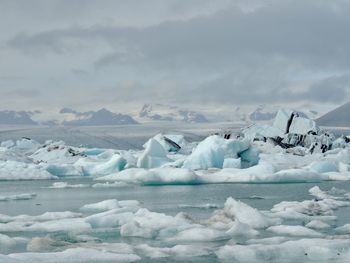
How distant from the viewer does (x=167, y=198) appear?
68.9 feet

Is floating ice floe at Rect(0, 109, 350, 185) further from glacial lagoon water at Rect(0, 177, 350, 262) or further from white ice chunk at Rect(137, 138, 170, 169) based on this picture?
glacial lagoon water at Rect(0, 177, 350, 262)

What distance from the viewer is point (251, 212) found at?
13055 mm

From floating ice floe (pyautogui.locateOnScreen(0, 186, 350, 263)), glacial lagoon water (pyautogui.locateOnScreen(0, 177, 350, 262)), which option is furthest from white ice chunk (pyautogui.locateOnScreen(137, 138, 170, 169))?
floating ice floe (pyautogui.locateOnScreen(0, 186, 350, 263))

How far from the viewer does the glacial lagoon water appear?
40.0 feet

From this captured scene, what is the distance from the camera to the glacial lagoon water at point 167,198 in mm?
12188

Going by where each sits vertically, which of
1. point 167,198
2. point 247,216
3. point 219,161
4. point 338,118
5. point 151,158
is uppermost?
point 338,118

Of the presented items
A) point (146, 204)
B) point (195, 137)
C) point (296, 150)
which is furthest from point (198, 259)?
point (195, 137)

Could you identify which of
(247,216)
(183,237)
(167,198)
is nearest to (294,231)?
(247,216)

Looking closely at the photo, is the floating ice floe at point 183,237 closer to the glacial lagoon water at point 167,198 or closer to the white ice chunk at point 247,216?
the white ice chunk at point 247,216

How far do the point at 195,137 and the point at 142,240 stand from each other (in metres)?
63.4

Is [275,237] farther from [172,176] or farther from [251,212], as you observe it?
[172,176]

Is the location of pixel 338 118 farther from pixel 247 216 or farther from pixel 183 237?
pixel 183 237

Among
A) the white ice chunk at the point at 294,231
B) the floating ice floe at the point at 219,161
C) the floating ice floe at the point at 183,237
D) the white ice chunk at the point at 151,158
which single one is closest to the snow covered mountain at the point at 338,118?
the floating ice floe at the point at 219,161

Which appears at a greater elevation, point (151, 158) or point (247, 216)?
point (151, 158)
